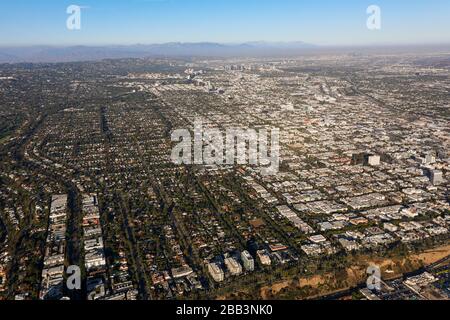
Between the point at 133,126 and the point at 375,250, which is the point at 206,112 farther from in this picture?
the point at 375,250

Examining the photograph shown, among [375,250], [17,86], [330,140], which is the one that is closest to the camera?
[375,250]

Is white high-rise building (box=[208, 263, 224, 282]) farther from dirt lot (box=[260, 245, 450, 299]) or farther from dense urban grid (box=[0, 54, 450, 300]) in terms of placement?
dirt lot (box=[260, 245, 450, 299])

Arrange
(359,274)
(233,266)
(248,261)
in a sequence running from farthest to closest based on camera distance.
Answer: (248,261) < (233,266) < (359,274)

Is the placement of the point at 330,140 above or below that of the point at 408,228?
above

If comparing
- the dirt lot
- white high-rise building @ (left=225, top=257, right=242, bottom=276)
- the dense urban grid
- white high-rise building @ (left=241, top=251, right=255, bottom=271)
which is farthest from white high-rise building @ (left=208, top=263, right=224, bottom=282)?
the dirt lot

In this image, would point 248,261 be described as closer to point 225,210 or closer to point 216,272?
point 216,272

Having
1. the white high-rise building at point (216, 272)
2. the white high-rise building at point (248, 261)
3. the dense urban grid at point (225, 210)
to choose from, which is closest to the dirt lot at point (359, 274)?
the dense urban grid at point (225, 210)

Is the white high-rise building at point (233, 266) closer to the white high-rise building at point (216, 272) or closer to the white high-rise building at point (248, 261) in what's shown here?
the white high-rise building at point (248, 261)

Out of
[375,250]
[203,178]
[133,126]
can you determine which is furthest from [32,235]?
[133,126]

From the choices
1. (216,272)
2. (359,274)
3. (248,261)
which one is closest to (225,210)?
(248,261)
